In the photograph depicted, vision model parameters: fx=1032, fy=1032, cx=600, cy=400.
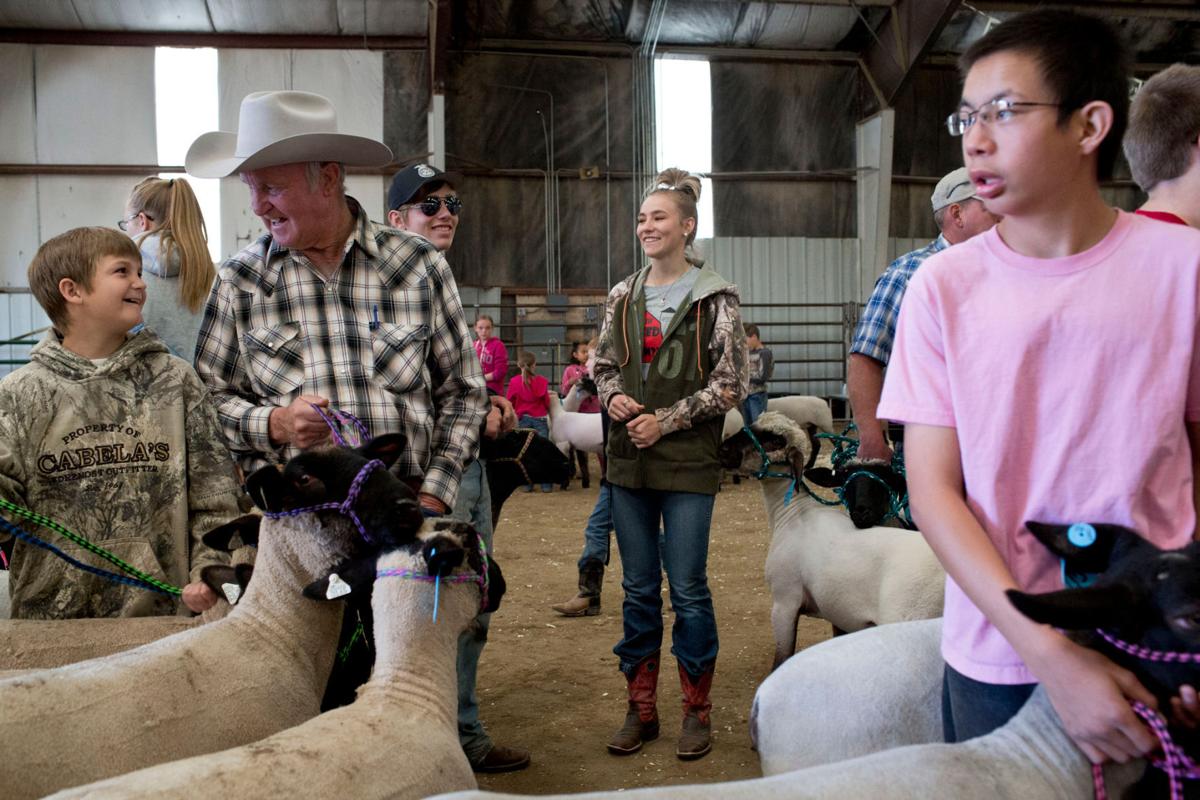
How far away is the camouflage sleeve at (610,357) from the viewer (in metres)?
4.16

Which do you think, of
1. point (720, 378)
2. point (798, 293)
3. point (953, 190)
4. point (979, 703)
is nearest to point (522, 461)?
point (720, 378)

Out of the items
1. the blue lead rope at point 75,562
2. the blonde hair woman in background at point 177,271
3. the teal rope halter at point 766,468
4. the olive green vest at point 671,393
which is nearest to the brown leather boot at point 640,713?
the olive green vest at point 671,393

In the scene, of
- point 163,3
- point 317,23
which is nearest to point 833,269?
point 317,23

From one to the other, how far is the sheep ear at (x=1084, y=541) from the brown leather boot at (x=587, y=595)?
191 inches

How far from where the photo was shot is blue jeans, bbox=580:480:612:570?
5.98 m

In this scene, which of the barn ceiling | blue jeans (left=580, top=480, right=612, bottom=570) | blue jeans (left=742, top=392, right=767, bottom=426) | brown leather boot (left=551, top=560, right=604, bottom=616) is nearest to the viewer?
blue jeans (left=580, top=480, right=612, bottom=570)

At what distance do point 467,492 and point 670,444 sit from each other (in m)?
0.83

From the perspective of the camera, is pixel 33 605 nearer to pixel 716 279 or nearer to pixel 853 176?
pixel 716 279

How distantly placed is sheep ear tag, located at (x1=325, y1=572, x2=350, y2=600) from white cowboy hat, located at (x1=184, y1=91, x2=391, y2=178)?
1.21 m

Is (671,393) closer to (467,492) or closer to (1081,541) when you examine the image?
(467,492)

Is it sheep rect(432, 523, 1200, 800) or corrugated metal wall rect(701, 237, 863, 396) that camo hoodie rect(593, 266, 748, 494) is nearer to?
sheep rect(432, 523, 1200, 800)

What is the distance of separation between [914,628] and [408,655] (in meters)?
1.31

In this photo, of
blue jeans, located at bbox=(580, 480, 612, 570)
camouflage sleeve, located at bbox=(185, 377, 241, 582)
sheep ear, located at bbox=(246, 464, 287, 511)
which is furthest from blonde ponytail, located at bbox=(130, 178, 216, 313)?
blue jeans, located at bbox=(580, 480, 612, 570)

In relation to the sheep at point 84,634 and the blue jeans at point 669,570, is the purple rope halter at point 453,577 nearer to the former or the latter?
the sheep at point 84,634
